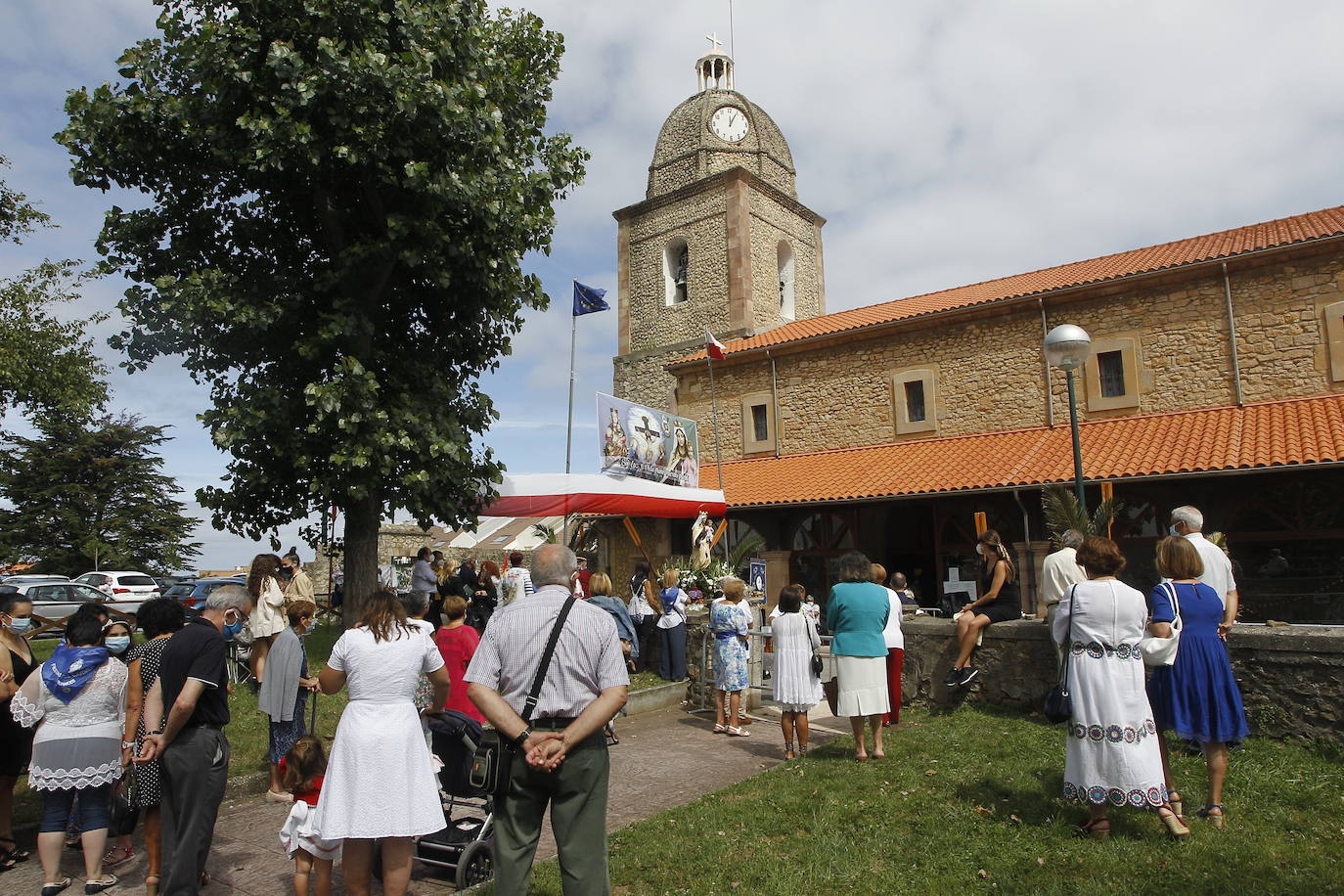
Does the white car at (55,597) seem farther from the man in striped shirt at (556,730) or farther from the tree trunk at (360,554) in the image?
the man in striped shirt at (556,730)

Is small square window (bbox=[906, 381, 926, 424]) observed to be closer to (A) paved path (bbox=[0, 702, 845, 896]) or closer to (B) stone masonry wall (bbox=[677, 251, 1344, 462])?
(B) stone masonry wall (bbox=[677, 251, 1344, 462])

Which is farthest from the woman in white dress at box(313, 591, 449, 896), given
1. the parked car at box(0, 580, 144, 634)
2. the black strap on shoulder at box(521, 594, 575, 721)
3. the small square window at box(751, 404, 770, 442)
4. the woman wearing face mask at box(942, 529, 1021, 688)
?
the parked car at box(0, 580, 144, 634)

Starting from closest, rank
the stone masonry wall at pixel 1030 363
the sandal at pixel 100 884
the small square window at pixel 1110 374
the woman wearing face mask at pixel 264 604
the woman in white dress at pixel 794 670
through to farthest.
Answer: the sandal at pixel 100 884 → the woman in white dress at pixel 794 670 → the woman wearing face mask at pixel 264 604 → the stone masonry wall at pixel 1030 363 → the small square window at pixel 1110 374

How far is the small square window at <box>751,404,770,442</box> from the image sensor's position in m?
21.2

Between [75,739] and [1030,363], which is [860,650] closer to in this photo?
[75,739]

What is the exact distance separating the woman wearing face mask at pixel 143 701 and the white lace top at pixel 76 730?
0.32 ft

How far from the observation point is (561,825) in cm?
350

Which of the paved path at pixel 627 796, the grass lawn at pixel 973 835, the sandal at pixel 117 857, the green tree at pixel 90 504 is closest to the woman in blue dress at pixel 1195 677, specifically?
the grass lawn at pixel 973 835

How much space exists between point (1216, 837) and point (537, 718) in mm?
3912

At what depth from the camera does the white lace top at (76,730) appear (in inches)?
184

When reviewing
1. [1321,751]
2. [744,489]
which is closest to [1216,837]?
[1321,751]

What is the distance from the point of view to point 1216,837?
4527 mm

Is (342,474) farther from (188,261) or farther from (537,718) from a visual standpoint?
(537,718)

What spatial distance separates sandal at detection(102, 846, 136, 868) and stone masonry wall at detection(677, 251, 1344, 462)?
16.5m
